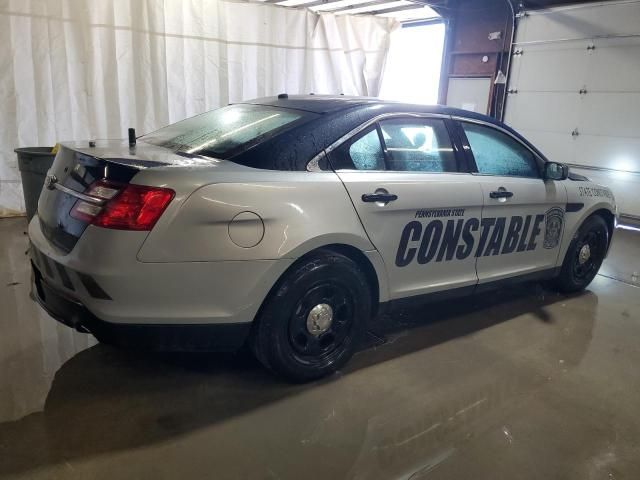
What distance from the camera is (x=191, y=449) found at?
211 centimetres

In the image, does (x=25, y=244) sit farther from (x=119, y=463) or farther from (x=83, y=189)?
(x=119, y=463)

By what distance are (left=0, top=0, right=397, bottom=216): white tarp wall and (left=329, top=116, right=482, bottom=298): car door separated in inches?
171

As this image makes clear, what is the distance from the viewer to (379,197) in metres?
2.64

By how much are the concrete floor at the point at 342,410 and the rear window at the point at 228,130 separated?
1157mm

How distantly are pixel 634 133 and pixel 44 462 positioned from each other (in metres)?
7.28

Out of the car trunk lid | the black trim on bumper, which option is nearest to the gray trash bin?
the car trunk lid

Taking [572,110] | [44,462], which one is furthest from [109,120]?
[572,110]

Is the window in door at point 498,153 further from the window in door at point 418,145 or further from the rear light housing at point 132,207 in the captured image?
the rear light housing at point 132,207

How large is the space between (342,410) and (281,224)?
95 centimetres

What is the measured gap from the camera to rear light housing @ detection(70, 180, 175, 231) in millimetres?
2059

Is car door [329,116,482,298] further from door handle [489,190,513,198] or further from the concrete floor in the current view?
the concrete floor

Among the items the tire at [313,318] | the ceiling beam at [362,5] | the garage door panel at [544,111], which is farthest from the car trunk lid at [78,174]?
the garage door panel at [544,111]

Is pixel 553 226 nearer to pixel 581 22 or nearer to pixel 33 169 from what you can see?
pixel 33 169

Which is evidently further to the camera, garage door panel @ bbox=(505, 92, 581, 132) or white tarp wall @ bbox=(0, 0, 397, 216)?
garage door panel @ bbox=(505, 92, 581, 132)
